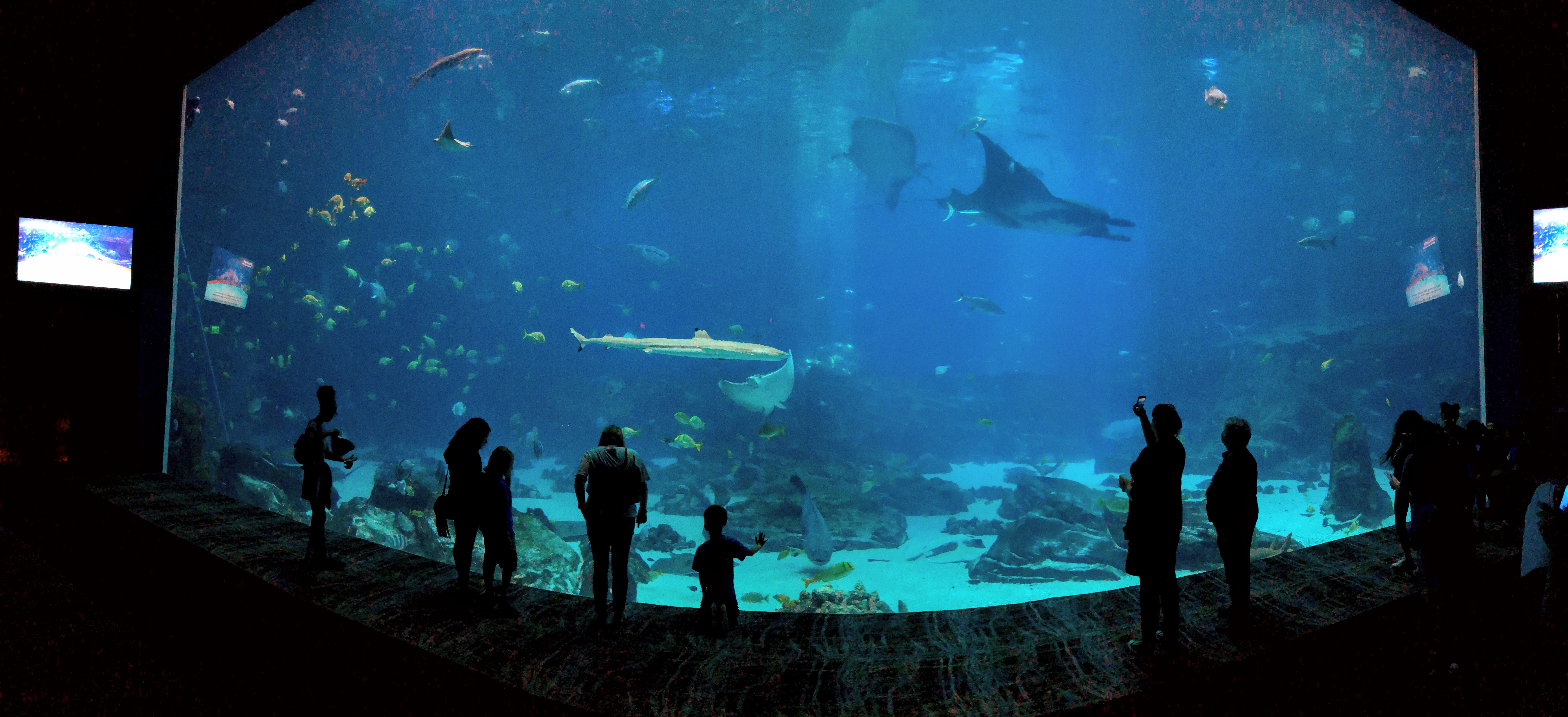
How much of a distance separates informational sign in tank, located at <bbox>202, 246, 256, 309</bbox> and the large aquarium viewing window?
68 mm

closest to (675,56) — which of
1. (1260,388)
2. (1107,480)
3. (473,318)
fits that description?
(1107,480)

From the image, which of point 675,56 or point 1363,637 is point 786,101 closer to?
point 675,56

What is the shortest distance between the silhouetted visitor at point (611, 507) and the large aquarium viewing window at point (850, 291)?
3.12 meters

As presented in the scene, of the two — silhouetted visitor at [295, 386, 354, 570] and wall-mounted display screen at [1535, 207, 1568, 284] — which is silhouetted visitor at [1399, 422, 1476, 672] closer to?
wall-mounted display screen at [1535, 207, 1568, 284]

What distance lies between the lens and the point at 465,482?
317 centimetres

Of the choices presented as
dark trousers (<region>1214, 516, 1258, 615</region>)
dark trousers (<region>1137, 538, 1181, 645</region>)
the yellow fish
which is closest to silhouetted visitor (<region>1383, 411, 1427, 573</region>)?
dark trousers (<region>1214, 516, 1258, 615</region>)

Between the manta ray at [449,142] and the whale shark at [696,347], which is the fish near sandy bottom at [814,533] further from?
the manta ray at [449,142]

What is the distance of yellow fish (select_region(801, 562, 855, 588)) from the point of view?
29.4ft

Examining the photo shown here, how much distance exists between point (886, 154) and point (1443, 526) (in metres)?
24.2

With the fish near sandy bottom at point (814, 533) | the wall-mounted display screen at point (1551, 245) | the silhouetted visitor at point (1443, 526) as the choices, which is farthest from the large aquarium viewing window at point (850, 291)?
the silhouetted visitor at point (1443, 526)

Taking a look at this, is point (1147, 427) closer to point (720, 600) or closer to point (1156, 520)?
point (1156, 520)

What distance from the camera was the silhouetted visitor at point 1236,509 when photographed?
265 centimetres

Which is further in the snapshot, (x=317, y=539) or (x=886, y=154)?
(x=886, y=154)

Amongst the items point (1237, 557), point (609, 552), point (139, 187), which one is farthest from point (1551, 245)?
point (139, 187)
